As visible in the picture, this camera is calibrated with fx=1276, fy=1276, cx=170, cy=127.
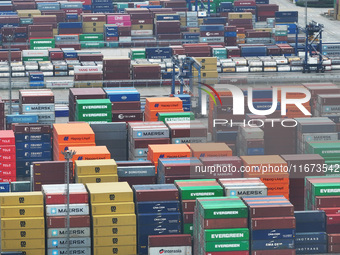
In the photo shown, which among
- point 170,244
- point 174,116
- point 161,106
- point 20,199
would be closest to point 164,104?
point 161,106

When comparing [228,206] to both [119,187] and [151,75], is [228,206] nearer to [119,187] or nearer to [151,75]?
[119,187]

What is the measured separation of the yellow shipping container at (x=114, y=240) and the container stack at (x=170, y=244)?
6.51ft

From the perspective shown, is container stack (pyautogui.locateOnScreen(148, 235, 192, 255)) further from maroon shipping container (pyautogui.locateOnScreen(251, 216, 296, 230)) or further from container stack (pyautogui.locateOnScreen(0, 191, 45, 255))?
container stack (pyautogui.locateOnScreen(0, 191, 45, 255))

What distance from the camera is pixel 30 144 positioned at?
4373 inches

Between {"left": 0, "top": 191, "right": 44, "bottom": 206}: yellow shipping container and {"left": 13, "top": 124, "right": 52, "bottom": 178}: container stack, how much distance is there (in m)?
21.4

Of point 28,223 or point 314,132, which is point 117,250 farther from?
point 314,132

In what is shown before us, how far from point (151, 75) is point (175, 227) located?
67.7m

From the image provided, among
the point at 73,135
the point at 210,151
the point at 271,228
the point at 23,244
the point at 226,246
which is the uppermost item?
the point at 73,135

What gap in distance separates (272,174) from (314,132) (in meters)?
13.7

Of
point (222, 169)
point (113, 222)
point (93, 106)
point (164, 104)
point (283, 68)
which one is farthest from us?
point (283, 68)

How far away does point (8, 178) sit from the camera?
351ft

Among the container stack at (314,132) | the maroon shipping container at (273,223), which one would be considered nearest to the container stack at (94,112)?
the container stack at (314,132)

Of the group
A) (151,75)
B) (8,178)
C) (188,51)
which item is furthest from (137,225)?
(188,51)

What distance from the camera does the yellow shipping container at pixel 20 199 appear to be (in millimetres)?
89125
